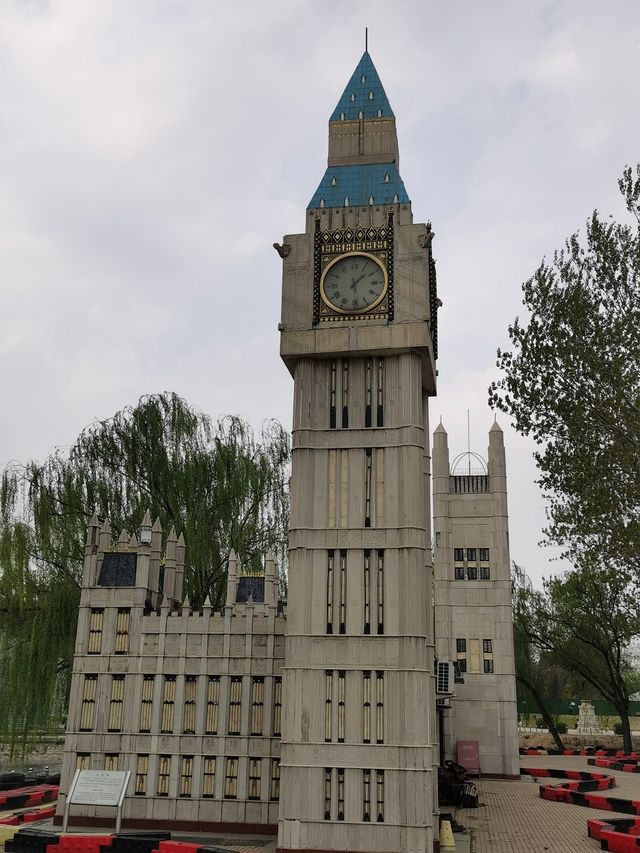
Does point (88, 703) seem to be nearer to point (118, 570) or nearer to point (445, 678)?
point (118, 570)

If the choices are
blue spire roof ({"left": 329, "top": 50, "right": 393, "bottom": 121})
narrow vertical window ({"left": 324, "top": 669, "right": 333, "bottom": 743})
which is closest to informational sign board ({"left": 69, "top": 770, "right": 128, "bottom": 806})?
narrow vertical window ({"left": 324, "top": 669, "right": 333, "bottom": 743})

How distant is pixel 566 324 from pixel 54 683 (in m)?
22.4

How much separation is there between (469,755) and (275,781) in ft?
58.3

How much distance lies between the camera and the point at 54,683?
31.1 metres

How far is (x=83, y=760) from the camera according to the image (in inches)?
982

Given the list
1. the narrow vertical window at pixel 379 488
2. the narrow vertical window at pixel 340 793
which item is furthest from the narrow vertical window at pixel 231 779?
the narrow vertical window at pixel 379 488

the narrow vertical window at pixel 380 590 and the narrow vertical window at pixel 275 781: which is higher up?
the narrow vertical window at pixel 380 590

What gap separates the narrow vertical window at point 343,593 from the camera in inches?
893

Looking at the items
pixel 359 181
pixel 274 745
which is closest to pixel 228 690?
pixel 274 745

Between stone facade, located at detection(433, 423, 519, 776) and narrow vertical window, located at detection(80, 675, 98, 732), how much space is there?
19013 millimetres

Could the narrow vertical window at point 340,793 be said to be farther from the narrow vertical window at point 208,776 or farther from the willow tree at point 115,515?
the willow tree at point 115,515

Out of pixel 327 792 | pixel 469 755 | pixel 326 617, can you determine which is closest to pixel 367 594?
pixel 326 617

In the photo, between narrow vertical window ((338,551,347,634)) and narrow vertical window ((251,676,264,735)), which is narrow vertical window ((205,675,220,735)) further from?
narrow vertical window ((338,551,347,634))

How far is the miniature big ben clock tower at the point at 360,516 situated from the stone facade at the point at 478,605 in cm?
1745
